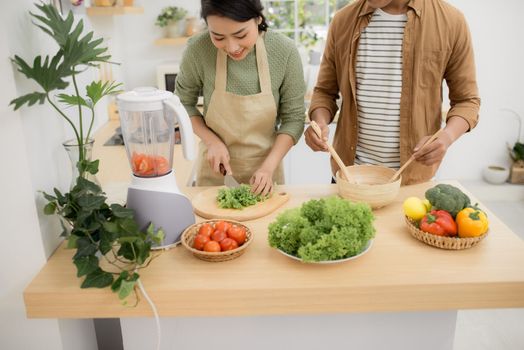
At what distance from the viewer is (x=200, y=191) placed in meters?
1.56

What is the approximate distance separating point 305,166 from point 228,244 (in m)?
2.16

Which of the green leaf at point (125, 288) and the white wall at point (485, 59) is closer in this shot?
the green leaf at point (125, 288)

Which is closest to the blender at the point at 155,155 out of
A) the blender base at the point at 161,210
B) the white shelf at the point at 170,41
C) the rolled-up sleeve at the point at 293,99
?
the blender base at the point at 161,210

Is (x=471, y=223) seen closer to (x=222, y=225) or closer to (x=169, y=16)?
(x=222, y=225)

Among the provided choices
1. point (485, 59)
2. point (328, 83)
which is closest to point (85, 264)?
point (328, 83)

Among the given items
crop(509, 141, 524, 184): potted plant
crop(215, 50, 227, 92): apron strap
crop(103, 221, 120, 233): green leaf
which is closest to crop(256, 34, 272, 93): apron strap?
crop(215, 50, 227, 92): apron strap

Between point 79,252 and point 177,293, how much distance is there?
23 centimetres

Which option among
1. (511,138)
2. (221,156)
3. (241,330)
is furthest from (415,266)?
(511,138)

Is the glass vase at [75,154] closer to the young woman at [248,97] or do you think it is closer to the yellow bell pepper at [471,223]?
the young woman at [248,97]

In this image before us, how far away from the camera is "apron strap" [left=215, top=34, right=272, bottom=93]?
4.99 feet

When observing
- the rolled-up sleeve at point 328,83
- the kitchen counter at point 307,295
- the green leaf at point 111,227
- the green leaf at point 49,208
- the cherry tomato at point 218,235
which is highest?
the rolled-up sleeve at point 328,83

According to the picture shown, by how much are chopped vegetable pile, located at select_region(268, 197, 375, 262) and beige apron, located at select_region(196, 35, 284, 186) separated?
0.55 metres

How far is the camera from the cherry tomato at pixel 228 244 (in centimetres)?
112

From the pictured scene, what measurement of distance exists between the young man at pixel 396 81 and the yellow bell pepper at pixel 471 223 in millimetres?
296
